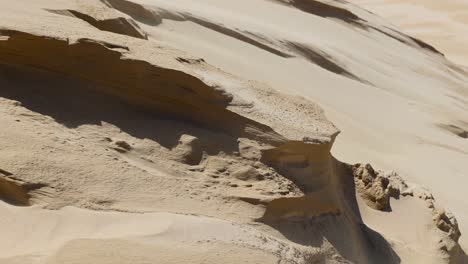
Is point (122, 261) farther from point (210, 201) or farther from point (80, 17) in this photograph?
point (80, 17)

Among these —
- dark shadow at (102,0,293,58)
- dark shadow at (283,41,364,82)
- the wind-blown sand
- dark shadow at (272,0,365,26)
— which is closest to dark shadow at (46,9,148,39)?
the wind-blown sand

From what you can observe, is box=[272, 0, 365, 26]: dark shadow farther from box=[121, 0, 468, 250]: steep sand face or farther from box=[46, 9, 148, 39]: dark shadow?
box=[46, 9, 148, 39]: dark shadow

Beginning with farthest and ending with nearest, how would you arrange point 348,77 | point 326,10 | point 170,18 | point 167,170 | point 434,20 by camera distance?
point 434,20, point 326,10, point 348,77, point 170,18, point 167,170

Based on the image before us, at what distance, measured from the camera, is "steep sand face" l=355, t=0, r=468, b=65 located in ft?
54.1

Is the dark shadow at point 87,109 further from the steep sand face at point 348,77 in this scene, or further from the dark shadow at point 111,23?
the steep sand face at point 348,77

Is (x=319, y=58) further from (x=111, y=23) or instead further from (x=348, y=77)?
(x=111, y=23)

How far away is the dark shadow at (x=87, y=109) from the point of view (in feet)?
9.54

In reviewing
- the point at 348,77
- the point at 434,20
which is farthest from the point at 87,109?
the point at 434,20

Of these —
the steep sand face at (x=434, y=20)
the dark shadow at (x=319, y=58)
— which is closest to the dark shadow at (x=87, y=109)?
the dark shadow at (x=319, y=58)

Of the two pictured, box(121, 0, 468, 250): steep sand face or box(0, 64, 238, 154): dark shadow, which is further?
box(121, 0, 468, 250): steep sand face

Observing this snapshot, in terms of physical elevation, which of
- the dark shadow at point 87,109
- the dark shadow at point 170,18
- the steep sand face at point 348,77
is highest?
the dark shadow at point 87,109

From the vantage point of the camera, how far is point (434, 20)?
19156mm

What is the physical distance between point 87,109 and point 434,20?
17.3 metres

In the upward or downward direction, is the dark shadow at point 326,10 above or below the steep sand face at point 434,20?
above
